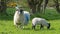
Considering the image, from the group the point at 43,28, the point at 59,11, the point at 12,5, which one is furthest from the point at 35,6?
the point at 43,28

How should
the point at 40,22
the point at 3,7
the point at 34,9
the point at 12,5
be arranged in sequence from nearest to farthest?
the point at 40,22 → the point at 3,7 → the point at 34,9 → the point at 12,5

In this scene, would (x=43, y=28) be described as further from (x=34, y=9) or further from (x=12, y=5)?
(x=12, y=5)

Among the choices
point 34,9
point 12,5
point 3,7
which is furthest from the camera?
point 12,5

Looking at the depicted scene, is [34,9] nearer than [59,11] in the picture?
Yes

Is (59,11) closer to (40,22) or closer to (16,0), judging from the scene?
(16,0)

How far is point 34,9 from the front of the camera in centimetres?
2939

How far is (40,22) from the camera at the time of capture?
44.0ft

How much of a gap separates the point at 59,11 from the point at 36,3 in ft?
25.7

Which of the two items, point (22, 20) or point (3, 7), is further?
point (3, 7)

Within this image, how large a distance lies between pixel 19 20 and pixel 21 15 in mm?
312

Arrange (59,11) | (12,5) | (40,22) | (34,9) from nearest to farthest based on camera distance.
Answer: (40,22), (34,9), (59,11), (12,5)

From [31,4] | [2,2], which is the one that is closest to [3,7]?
[2,2]

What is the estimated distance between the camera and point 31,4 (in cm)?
2978

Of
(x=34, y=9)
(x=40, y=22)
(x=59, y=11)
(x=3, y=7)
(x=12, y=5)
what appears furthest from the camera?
(x=12, y=5)
